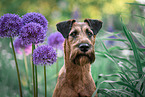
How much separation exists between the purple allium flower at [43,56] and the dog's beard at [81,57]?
0.25 metres

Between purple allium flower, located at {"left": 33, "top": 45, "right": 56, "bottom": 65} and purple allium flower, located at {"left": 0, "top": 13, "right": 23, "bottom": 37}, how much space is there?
0.37 metres

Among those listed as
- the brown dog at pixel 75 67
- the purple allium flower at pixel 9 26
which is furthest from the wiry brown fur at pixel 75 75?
the purple allium flower at pixel 9 26

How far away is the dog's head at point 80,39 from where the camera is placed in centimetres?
188

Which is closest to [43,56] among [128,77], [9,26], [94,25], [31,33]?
[31,33]

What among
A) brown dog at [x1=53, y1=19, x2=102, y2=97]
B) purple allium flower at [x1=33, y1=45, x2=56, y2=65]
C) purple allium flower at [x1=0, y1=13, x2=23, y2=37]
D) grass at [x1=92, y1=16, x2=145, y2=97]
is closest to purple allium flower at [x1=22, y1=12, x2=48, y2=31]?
purple allium flower at [x1=0, y1=13, x2=23, y2=37]

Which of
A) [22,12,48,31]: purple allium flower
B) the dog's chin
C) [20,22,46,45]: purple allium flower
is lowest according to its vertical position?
the dog's chin

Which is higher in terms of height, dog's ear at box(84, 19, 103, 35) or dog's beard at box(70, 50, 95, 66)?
dog's ear at box(84, 19, 103, 35)

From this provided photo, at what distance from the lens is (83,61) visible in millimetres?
1938

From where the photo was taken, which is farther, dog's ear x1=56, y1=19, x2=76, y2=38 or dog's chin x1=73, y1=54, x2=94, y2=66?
dog's ear x1=56, y1=19, x2=76, y2=38

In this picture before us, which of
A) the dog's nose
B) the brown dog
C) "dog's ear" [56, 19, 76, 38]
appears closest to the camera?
the dog's nose

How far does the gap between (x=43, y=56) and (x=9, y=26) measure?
0.55 metres

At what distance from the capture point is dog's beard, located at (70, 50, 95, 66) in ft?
6.17

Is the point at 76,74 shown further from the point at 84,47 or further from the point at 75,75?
the point at 84,47

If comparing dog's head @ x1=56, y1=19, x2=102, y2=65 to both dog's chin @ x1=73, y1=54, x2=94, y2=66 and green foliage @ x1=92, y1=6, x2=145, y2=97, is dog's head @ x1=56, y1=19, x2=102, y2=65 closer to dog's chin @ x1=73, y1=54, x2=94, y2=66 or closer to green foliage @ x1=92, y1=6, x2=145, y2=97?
dog's chin @ x1=73, y1=54, x2=94, y2=66
